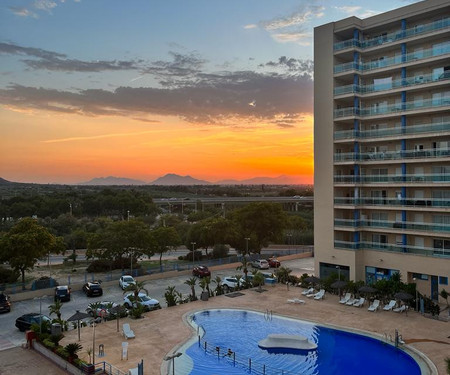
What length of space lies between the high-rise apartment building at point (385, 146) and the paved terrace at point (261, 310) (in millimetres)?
→ 6055

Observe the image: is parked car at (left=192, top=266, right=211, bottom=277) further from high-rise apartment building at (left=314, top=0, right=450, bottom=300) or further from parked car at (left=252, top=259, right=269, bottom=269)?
high-rise apartment building at (left=314, top=0, right=450, bottom=300)

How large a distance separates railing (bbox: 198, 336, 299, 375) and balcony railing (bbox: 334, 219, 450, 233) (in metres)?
19.8

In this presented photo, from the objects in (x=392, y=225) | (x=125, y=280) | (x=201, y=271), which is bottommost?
(x=201, y=271)

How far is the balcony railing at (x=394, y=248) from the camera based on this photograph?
3557 cm

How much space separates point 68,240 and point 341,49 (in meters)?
49.7

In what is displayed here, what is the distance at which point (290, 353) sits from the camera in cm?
2534

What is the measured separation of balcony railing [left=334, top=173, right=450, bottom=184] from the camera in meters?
35.8

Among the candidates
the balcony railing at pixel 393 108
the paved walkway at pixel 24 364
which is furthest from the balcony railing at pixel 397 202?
the paved walkway at pixel 24 364

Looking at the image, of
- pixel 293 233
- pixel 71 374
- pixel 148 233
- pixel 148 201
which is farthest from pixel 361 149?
pixel 148 201

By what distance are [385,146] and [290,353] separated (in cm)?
2366

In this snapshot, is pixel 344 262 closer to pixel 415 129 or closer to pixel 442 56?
pixel 415 129

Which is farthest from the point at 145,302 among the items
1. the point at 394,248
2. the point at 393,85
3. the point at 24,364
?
the point at 393,85

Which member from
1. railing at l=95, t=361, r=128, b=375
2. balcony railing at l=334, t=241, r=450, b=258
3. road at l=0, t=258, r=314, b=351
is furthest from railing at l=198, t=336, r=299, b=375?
balcony railing at l=334, t=241, r=450, b=258

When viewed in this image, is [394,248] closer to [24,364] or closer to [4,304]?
[24,364]
